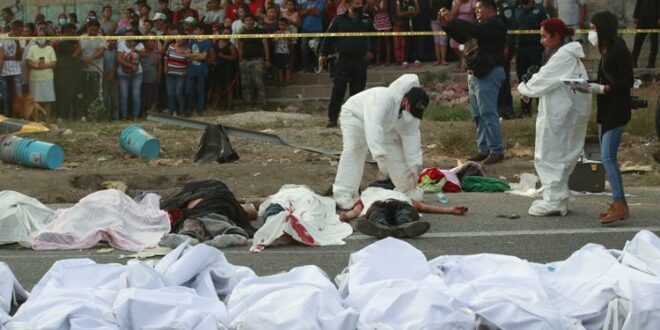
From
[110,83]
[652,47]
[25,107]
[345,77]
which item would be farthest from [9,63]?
[652,47]

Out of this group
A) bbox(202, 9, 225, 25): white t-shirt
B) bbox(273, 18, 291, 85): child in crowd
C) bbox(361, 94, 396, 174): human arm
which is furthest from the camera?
bbox(202, 9, 225, 25): white t-shirt

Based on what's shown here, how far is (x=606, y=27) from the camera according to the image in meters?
12.2

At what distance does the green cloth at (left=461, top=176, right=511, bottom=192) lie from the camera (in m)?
14.9

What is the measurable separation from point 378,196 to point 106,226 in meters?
2.63

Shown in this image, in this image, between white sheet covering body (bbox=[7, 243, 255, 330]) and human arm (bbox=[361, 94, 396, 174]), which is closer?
white sheet covering body (bbox=[7, 243, 255, 330])

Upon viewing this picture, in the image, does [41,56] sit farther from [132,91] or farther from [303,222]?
[303,222]

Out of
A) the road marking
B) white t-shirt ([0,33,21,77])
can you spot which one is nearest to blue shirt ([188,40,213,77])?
white t-shirt ([0,33,21,77])

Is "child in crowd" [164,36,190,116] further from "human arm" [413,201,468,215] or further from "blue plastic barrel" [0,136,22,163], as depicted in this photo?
"human arm" [413,201,468,215]

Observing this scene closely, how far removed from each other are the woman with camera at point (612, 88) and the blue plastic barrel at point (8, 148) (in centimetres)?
825

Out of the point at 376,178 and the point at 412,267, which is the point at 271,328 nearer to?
the point at 412,267

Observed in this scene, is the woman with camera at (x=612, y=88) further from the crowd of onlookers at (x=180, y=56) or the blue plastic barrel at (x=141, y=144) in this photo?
the crowd of onlookers at (x=180, y=56)

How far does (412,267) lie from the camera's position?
8.60 m

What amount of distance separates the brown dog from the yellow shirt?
16.3 inches

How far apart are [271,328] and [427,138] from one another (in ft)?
38.0
